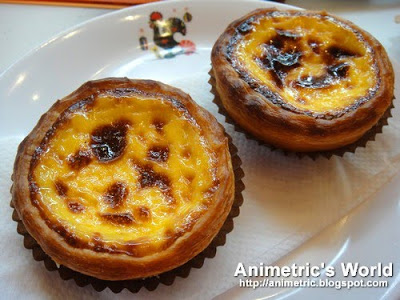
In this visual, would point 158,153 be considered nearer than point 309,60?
Yes

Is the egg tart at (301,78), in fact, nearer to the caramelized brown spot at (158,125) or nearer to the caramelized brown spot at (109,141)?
the caramelized brown spot at (158,125)

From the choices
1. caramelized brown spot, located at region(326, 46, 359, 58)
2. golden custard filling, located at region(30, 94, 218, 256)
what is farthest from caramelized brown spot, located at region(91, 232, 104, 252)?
caramelized brown spot, located at region(326, 46, 359, 58)

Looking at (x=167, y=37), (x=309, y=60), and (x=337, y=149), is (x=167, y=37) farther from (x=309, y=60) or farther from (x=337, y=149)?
(x=337, y=149)

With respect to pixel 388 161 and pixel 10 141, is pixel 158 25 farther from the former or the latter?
pixel 388 161

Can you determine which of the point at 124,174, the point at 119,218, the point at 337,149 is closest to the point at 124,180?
the point at 124,174

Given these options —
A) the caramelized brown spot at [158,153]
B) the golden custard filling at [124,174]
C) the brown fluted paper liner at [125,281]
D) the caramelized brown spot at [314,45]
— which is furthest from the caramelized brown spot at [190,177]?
the caramelized brown spot at [314,45]

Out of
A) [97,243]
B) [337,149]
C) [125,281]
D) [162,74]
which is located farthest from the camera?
[162,74]

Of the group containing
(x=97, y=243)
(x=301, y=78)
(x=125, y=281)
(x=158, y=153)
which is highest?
(x=301, y=78)

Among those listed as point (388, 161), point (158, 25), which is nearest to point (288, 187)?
point (388, 161)
